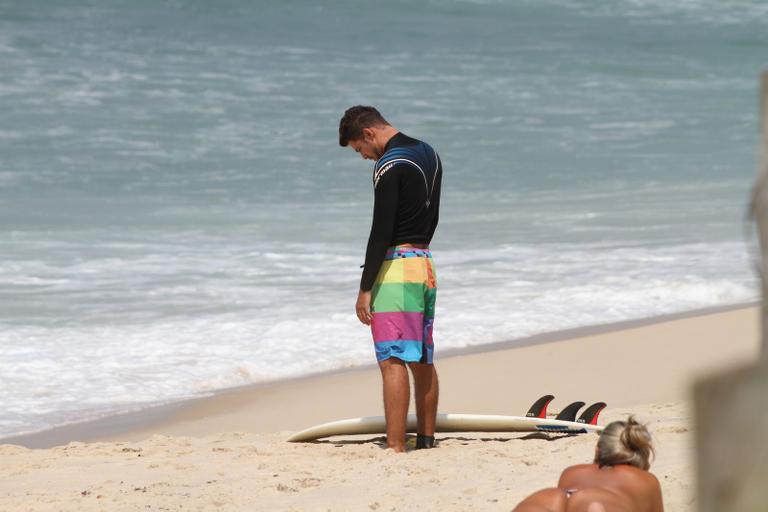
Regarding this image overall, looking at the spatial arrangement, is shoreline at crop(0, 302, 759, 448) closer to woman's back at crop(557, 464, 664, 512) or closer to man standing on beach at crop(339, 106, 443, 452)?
man standing on beach at crop(339, 106, 443, 452)

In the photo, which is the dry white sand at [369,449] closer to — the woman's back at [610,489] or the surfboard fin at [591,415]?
the surfboard fin at [591,415]

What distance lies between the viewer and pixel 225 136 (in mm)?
23750

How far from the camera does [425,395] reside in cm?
551

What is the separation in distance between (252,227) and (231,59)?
1543 centimetres

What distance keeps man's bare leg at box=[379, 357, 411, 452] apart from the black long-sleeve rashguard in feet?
1.19

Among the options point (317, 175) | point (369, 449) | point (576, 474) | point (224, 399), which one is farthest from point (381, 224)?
point (317, 175)

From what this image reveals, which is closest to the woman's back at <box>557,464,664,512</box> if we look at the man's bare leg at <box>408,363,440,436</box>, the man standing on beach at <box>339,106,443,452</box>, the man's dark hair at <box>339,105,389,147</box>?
the man standing on beach at <box>339,106,443,452</box>

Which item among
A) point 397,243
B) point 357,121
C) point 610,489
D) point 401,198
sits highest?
point 357,121

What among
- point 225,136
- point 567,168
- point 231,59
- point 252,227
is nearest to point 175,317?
point 252,227

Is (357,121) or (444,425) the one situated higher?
(357,121)

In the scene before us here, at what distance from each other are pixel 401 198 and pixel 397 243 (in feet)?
0.64

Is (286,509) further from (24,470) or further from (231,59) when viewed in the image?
(231,59)

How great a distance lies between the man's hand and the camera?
527cm

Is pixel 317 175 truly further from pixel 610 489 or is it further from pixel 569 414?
pixel 610 489
